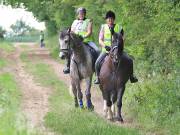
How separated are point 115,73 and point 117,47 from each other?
75cm

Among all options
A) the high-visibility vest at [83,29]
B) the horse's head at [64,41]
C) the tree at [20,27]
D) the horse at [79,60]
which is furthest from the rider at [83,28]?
the tree at [20,27]

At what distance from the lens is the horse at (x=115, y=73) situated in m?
13.9

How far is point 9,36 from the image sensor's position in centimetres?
10444

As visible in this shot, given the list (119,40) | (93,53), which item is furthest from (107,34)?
(93,53)

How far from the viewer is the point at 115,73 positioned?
14.2 meters

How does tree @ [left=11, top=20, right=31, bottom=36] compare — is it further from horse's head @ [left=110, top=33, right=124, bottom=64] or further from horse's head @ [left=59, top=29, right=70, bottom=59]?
horse's head @ [left=110, top=33, right=124, bottom=64]

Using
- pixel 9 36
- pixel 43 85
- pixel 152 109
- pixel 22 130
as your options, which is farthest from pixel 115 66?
pixel 9 36

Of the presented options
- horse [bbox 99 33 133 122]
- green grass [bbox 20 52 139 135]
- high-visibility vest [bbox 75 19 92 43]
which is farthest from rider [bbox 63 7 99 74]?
green grass [bbox 20 52 139 135]

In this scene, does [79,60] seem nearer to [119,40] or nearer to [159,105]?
[119,40]

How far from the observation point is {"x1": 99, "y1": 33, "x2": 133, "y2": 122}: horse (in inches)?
548

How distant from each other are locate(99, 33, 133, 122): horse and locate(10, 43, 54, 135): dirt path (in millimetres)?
1800

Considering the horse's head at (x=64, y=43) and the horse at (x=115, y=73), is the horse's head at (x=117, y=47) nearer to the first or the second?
the horse at (x=115, y=73)

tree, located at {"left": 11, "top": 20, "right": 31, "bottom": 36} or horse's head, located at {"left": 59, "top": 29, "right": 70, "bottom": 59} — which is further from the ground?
horse's head, located at {"left": 59, "top": 29, "right": 70, "bottom": 59}

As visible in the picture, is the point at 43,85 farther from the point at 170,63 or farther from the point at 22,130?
the point at 22,130
